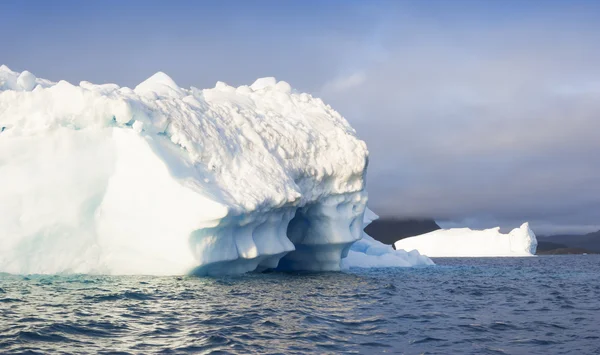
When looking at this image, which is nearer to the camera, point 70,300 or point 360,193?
point 70,300

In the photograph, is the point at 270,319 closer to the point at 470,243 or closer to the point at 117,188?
the point at 117,188

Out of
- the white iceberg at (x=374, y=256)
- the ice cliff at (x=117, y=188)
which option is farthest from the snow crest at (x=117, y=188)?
the white iceberg at (x=374, y=256)

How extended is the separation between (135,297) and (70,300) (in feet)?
4.30

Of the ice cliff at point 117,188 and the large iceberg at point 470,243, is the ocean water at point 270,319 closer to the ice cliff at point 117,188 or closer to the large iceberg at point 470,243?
the ice cliff at point 117,188

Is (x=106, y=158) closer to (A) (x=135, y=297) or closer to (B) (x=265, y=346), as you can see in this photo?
(A) (x=135, y=297)

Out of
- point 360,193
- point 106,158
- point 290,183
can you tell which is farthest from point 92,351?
point 360,193

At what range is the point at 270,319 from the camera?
10.4m

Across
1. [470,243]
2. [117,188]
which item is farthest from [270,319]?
[470,243]

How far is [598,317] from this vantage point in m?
12.0

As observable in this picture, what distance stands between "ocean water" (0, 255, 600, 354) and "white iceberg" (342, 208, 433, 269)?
51.2ft

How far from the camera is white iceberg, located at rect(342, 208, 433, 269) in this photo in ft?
105

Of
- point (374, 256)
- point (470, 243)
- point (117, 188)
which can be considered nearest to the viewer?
point (117, 188)

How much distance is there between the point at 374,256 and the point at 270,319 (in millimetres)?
23595

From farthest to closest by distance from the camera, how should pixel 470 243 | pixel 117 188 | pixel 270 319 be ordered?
1. pixel 470 243
2. pixel 117 188
3. pixel 270 319
